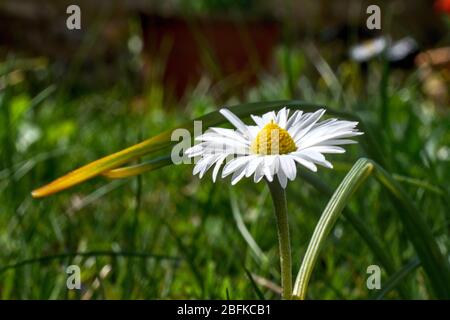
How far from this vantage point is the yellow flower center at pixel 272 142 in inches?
17.2

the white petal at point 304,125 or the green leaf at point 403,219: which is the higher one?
the white petal at point 304,125

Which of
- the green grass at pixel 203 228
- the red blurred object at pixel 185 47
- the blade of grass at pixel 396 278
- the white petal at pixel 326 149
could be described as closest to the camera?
the white petal at pixel 326 149

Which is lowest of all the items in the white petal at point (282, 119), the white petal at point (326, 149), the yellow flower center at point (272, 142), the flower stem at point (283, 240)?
the flower stem at point (283, 240)

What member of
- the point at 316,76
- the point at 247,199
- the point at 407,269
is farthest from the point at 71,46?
the point at 407,269

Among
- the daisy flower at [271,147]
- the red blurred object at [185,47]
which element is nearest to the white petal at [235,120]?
the daisy flower at [271,147]

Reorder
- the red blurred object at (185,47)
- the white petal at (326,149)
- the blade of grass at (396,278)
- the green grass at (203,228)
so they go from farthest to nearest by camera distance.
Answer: the red blurred object at (185,47), the green grass at (203,228), the blade of grass at (396,278), the white petal at (326,149)

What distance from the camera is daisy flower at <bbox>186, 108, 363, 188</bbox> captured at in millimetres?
411

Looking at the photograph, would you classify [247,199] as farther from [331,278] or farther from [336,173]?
[331,278]

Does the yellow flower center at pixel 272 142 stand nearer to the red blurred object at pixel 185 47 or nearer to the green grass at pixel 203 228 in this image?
the green grass at pixel 203 228

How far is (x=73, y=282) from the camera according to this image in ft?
2.69

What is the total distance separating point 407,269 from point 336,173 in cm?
70

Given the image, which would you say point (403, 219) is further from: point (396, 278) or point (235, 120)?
point (235, 120)

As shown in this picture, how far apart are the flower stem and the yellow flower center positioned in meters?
0.02

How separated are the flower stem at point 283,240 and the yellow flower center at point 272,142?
0.08 feet
